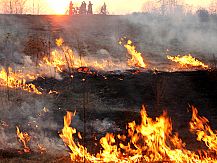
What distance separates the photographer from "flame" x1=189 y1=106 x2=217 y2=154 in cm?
1157

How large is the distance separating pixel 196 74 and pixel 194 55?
11113 mm

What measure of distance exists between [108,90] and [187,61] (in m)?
11.4

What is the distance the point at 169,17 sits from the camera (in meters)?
→ 41.7

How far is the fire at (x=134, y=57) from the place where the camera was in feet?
92.0

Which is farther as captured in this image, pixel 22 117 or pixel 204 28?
pixel 204 28

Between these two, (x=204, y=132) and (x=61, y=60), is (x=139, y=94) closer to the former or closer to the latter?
(x=204, y=132)

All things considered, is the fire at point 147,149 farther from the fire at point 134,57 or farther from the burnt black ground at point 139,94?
the fire at point 134,57

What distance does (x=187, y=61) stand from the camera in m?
29.5

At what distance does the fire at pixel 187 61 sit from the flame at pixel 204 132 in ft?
38.9

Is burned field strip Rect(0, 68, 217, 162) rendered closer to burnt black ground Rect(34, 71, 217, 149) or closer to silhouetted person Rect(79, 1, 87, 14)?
burnt black ground Rect(34, 71, 217, 149)

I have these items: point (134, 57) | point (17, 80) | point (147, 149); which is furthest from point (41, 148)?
point (134, 57)

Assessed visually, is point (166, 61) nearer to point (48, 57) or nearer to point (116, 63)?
point (116, 63)

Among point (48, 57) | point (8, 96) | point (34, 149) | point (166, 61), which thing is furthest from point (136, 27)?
point (34, 149)

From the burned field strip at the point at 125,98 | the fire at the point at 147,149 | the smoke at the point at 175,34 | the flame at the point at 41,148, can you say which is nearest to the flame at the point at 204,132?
the fire at the point at 147,149
